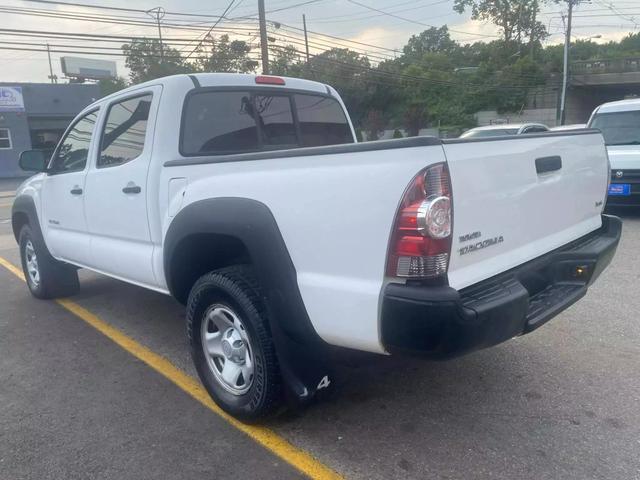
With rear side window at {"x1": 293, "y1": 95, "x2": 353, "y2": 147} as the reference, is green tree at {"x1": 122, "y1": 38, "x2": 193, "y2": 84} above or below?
above

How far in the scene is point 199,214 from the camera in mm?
3127

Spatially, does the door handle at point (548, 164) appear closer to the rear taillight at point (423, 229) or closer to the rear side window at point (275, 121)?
the rear taillight at point (423, 229)

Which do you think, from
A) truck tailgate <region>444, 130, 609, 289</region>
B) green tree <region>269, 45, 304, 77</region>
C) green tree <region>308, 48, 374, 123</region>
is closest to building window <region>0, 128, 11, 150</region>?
green tree <region>269, 45, 304, 77</region>

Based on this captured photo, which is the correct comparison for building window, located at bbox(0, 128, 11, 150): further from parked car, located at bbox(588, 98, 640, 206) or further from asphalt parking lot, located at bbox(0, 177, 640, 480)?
asphalt parking lot, located at bbox(0, 177, 640, 480)

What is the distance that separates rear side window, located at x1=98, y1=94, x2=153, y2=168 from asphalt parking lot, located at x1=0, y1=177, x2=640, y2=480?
152 centimetres

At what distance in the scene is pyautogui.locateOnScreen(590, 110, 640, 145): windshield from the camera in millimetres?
9609

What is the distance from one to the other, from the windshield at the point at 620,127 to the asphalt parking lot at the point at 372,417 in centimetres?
602

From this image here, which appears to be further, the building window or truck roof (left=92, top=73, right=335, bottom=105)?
the building window

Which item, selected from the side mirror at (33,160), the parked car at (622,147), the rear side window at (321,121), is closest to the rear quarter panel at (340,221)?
the rear side window at (321,121)

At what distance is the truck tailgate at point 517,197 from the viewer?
8.01 feet

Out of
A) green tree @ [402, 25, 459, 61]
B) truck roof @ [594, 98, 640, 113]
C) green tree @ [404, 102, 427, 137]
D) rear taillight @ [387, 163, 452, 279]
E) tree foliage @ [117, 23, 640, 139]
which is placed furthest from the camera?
green tree @ [402, 25, 459, 61]

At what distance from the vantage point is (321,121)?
15.3ft

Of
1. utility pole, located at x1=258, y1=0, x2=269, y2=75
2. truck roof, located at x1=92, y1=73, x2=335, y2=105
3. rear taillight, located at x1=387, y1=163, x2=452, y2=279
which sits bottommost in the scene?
rear taillight, located at x1=387, y1=163, x2=452, y2=279

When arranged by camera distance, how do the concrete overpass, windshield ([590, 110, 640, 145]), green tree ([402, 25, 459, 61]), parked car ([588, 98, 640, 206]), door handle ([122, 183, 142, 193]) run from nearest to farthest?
1. door handle ([122, 183, 142, 193])
2. parked car ([588, 98, 640, 206])
3. windshield ([590, 110, 640, 145])
4. the concrete overpass
5. green tree ([402, 25, 459, 61])
